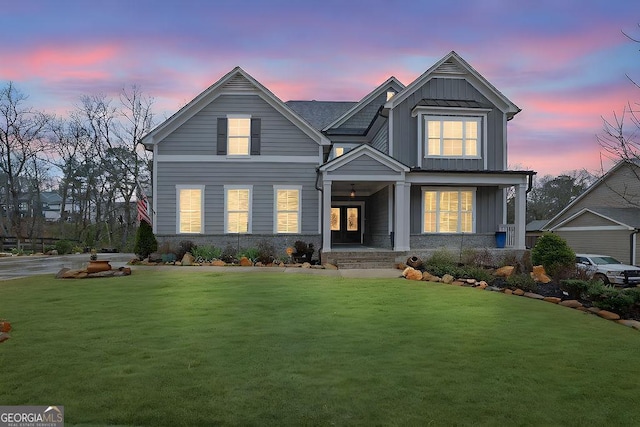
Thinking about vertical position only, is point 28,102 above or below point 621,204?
above

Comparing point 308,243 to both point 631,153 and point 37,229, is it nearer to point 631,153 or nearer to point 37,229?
point 631,153

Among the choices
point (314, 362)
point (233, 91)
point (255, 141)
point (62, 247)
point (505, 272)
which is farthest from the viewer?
point (62, 247)

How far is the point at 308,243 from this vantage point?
1808cm

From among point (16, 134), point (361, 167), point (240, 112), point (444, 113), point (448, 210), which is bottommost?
point (448, 210)

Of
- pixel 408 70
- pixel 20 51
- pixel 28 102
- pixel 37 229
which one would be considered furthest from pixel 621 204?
pixel 37 229

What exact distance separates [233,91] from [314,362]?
51.2 feet

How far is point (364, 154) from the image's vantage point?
1666cm

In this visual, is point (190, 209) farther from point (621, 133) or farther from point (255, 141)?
point (621, 133)

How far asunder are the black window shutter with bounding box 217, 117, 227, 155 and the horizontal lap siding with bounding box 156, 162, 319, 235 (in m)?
0.62

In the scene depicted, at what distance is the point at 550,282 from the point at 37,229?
168ft

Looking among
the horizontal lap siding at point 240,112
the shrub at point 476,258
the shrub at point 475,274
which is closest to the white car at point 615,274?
the shrub at point 476,258

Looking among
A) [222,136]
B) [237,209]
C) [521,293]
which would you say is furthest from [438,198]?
[222,136]

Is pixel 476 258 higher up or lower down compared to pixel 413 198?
lower down

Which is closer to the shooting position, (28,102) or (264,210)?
(264,210)
